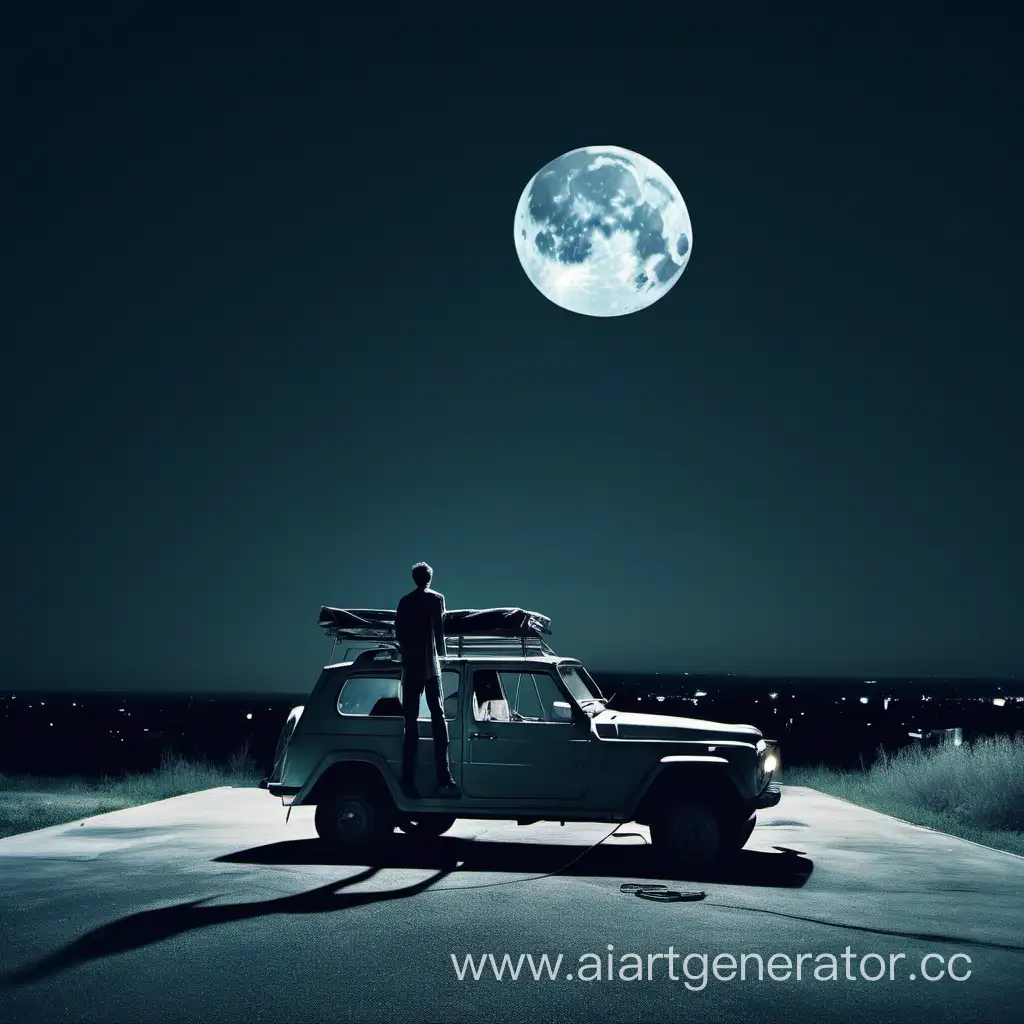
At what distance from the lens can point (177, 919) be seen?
7.70m

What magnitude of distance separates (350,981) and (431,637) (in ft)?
13.7

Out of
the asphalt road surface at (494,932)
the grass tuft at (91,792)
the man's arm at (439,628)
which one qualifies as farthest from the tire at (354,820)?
the grass tuft at (91,792)

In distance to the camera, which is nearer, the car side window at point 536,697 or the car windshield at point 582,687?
the car side window at point 536,697

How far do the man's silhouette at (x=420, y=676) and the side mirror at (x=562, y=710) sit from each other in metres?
1.10

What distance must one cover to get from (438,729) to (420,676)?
0.54 metres

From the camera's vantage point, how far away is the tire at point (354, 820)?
33.2 ft

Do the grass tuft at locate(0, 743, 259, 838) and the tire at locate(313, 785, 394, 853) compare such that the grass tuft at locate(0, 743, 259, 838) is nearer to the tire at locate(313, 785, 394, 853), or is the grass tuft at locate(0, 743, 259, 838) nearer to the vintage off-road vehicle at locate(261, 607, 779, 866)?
the tire at locate(313, 785, 394, 853)

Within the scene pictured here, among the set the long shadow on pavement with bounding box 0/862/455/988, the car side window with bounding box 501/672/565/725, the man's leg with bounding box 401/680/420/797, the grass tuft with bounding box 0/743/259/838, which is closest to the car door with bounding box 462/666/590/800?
the car side window with bounding box 501/672/565/725

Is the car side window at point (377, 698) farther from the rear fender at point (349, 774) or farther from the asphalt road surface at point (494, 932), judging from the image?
the asphalt road surface at point (494, 932)

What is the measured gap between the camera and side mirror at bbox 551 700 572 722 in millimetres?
10008

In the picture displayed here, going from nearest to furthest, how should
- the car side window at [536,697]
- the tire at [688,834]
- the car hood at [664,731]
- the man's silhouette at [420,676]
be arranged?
the tire at [688,834], the car hood at [664,731], the man's silhouette at [420,676], the car side window at [536,697]

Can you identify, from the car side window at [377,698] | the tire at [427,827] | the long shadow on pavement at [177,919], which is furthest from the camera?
the tire at [427,827]

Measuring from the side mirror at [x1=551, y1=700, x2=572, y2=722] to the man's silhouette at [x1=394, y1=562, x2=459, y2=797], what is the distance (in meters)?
1.10

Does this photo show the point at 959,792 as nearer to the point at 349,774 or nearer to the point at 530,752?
the point at 530,752
